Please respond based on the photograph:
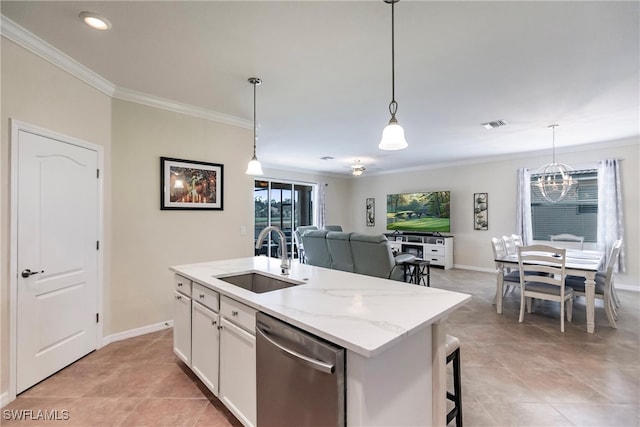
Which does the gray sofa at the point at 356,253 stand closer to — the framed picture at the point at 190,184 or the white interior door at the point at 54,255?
the framed picture at the point at 190,184

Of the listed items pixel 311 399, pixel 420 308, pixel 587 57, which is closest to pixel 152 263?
pixel 311 399

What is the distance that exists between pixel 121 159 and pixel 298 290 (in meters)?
2.57

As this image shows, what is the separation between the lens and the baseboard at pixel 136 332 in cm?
298

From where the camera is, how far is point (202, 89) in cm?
301

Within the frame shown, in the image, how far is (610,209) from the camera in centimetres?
501

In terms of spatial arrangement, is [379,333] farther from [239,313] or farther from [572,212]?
[572,212]

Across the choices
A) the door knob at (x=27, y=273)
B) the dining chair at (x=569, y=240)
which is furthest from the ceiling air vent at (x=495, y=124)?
the door knob at (x=27, y=273)

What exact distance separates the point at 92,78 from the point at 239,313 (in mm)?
2655

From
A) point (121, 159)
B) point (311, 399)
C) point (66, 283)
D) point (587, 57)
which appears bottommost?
point (311, 399)

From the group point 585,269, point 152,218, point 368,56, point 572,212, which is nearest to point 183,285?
point 152,218

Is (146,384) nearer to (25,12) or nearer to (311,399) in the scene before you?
(311,399)

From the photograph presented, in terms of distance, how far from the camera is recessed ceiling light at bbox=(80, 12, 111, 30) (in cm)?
188

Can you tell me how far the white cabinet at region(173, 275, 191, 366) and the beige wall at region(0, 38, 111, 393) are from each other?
1.09 m

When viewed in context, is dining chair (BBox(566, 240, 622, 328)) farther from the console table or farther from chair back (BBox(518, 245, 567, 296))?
the console table
